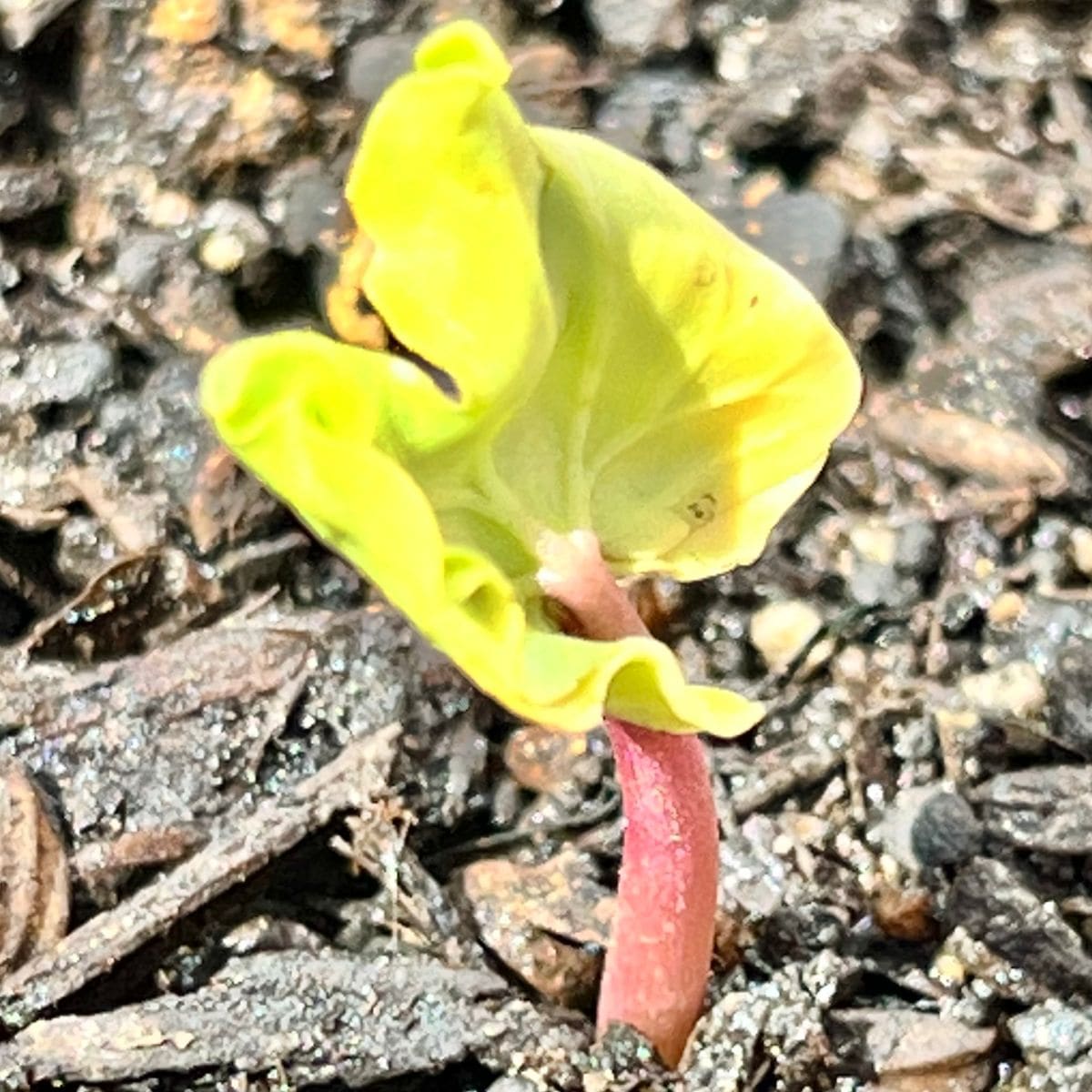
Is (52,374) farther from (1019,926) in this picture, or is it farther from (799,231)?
(1019,926)

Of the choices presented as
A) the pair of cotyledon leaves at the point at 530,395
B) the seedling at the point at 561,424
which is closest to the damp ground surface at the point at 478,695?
the seedling at the point at 561,424

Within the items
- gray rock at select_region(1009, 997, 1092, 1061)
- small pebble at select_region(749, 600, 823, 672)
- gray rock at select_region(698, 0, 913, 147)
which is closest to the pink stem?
gray rock at select_region(1009, 997, 1092, 1061)

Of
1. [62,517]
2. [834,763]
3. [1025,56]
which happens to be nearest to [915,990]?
[834,763]

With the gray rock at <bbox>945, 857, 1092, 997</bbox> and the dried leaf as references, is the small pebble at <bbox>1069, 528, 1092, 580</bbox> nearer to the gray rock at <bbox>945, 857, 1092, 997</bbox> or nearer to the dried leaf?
the gray rock at <bbox>945, 857, 1092, 997</bbox>

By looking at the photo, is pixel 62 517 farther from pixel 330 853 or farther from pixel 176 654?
pixel 330 853

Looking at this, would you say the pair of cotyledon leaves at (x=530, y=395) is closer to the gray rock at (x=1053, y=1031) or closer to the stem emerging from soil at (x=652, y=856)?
the stem emerging from soil at (x=652, y=856)

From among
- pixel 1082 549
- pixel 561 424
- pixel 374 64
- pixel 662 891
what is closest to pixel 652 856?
pixel 662 891
